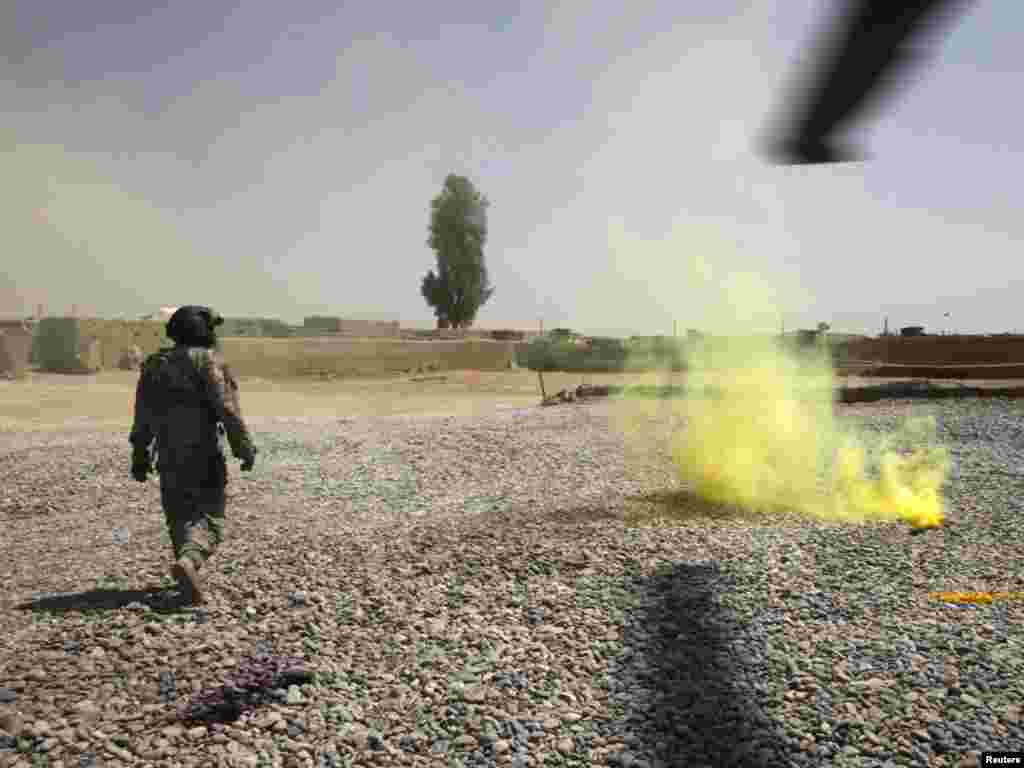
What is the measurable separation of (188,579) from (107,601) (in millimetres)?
908

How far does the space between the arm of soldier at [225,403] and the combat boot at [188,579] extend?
2.75 feet

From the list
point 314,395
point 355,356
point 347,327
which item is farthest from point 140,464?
point 347,327

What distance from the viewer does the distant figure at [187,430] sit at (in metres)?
5.11

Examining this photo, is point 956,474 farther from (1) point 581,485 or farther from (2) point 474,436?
(2) point 474,436

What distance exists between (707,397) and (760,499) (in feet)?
20.8

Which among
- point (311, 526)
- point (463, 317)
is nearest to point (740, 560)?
point (311, 526)

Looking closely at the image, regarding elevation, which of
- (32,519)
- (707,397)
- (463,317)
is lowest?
(32,519)

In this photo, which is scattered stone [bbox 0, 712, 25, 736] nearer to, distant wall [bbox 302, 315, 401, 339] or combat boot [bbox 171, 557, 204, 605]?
combat boot [bbox 171, 557, 204, 605]

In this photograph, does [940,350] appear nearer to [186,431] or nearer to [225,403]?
[225,403]

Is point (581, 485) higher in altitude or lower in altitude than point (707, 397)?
lower

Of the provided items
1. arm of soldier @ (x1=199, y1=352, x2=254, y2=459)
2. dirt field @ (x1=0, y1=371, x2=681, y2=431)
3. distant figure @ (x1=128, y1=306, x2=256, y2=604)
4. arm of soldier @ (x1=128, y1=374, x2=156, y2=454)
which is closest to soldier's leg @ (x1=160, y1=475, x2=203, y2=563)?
distant figure @ (x1=128, y1=306, x2=256, y2=604)

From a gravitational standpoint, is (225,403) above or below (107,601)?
above

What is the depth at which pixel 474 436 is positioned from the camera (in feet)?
44.0

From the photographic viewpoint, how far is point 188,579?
488 centimetres
